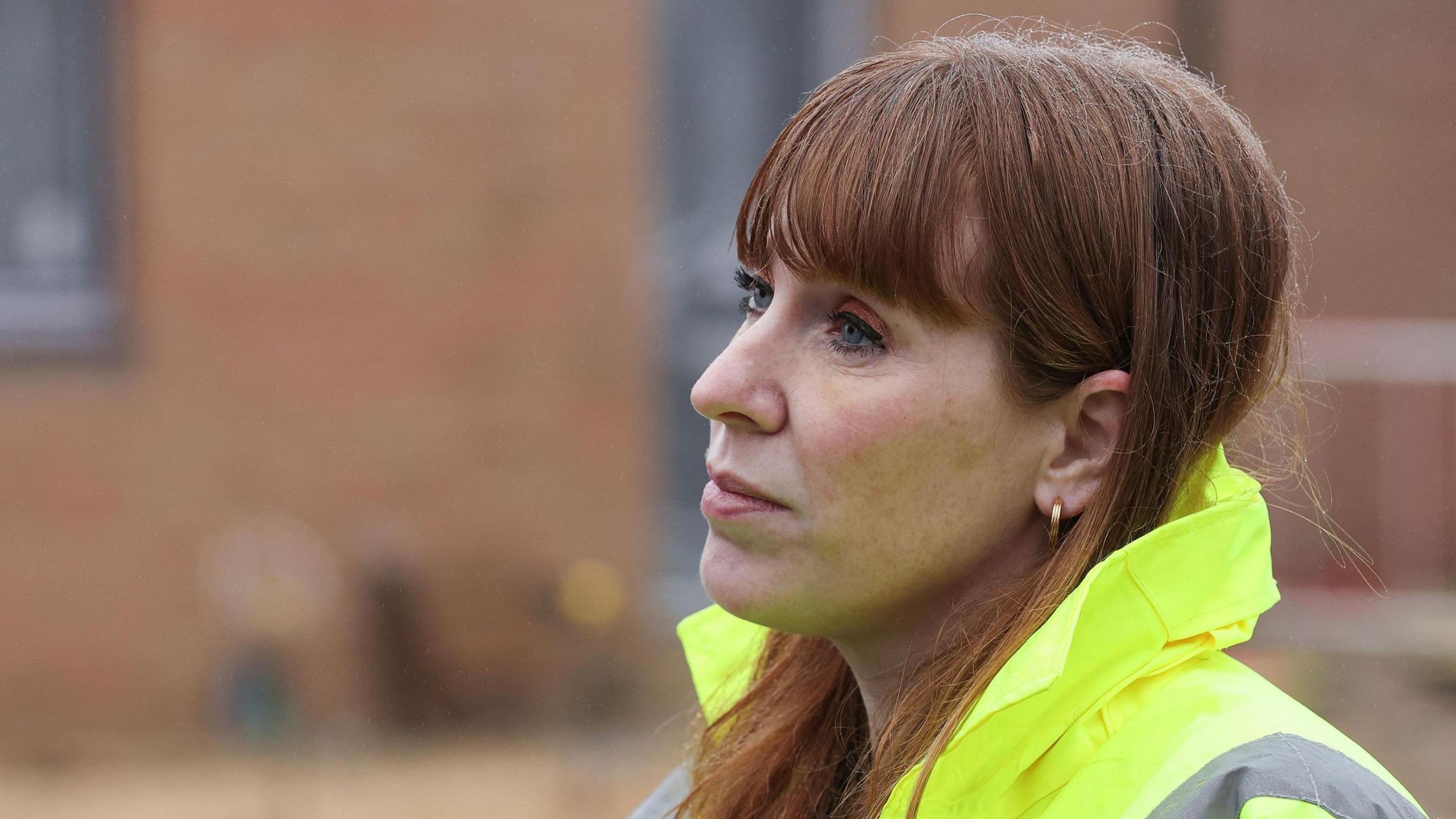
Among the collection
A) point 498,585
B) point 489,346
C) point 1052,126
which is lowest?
point 498,585

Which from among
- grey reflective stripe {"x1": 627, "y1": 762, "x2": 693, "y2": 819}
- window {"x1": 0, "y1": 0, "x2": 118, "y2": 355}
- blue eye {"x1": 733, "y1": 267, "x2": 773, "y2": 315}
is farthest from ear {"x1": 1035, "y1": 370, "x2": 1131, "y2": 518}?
window {"x1": 0, "y1": 0, "x2": 118, "y2": 355}

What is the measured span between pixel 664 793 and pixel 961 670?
40 centimetres

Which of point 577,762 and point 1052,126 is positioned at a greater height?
point 1052,126

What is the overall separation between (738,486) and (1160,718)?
1.00ft

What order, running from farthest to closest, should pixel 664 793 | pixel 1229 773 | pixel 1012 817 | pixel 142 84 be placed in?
pixel 142 84 → pixel 664 793 → pixel 1012 817 → pixel 1229 773

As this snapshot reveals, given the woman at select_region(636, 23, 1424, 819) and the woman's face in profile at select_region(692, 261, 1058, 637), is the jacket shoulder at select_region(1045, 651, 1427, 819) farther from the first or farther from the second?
the woman's face in profile at select_region(692, 261, 1058, 637)

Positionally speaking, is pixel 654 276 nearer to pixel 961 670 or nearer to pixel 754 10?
pixel 754 10

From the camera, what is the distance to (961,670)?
0.97 metres

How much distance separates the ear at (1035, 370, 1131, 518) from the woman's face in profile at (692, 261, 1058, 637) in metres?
0.01

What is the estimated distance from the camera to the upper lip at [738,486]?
98cm

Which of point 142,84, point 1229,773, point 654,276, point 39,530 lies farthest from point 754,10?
point 1229,773

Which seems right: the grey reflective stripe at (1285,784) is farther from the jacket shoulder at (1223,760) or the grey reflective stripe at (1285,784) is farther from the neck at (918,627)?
Result: the neck at (918,627)

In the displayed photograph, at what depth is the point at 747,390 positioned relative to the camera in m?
0.99

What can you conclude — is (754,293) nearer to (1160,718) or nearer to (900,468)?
(900,468)
